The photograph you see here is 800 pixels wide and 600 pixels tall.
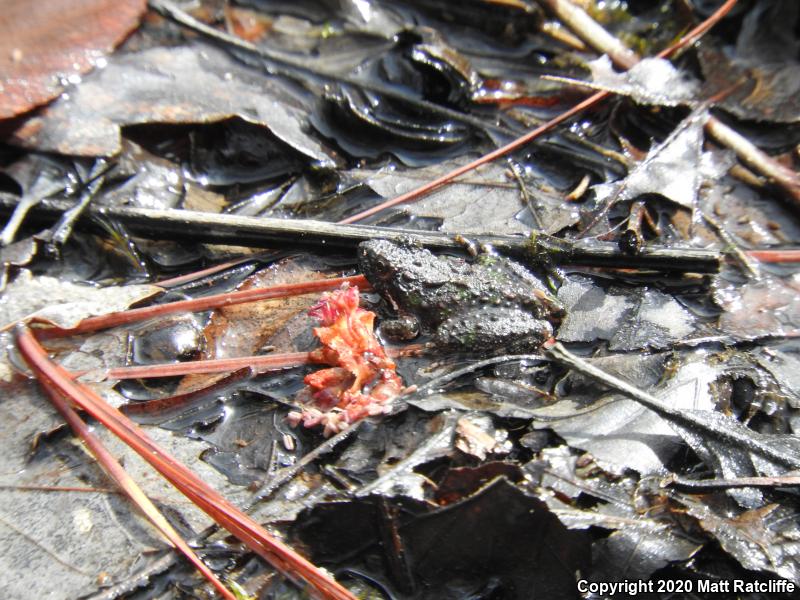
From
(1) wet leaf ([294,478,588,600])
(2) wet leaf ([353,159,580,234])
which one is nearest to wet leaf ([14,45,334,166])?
(2) wet leaf ([353,159,580,234])

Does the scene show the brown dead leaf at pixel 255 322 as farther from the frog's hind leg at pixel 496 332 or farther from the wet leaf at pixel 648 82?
the wet leaf at pixel 648 82

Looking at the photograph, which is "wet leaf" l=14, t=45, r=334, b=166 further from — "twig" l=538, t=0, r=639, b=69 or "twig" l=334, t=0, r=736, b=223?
"twig" l=538, t=0, r=639, b=69

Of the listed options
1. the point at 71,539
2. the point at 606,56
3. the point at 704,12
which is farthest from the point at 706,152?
the point at 71,539

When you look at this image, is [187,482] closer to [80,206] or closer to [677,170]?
[80,206]

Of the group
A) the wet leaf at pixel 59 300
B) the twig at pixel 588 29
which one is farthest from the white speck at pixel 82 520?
the twig at pixel 588 29

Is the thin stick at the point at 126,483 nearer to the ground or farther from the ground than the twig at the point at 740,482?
nearer to the ground

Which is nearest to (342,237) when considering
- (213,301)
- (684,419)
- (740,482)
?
(213,301)

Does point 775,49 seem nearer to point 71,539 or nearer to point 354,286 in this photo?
point 354,286
